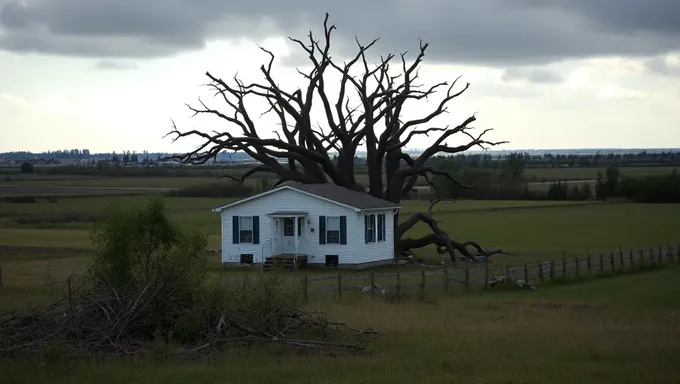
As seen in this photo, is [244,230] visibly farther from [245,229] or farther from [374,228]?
[374,228]

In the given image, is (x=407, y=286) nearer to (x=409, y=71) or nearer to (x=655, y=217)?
(x=409, y=71)

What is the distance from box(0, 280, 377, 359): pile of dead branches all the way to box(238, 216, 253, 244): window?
25986mm

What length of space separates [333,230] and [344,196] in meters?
2.02

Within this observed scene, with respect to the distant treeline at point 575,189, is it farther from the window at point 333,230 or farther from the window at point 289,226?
the window at point 333,230

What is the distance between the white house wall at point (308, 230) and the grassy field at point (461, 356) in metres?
17.7

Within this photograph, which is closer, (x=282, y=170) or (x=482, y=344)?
(x=482, y=344)

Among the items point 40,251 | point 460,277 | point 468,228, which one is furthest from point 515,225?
point 460,277

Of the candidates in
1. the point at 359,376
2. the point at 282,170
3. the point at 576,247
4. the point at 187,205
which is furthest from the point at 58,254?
the point at 187,205

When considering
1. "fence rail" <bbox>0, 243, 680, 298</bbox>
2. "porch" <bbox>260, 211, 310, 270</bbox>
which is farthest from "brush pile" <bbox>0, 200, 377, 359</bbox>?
"porch" <bbox>260, 211, 310, 270</bbox>

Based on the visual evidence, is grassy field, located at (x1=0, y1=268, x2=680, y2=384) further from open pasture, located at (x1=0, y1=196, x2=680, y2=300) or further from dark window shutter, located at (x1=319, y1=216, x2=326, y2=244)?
dark window shutter, located at (x1=319, y1=216, x2=326, y2=244)

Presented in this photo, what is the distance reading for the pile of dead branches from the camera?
19.8 m

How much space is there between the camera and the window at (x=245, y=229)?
47.8 metres

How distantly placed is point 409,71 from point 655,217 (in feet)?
109

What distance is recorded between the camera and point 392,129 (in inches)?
2170
